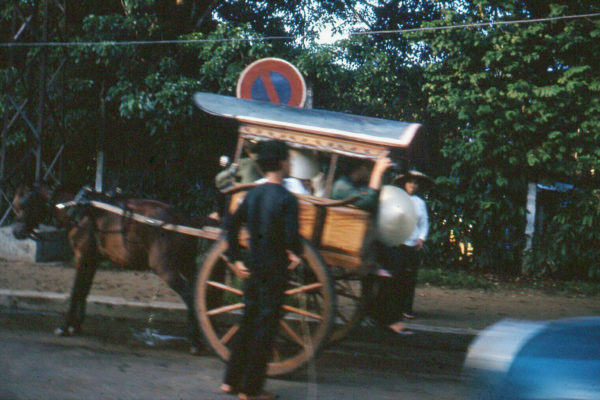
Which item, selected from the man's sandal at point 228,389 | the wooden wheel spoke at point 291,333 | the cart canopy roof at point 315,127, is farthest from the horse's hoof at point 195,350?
the cart canopy roof at point 315,127

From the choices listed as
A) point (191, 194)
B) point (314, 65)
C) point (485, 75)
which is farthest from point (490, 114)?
point (191, 194)

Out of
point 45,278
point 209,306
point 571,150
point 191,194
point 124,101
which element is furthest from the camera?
point 191,194

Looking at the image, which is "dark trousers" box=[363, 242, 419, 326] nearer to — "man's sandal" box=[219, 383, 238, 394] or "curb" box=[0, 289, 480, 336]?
"curb" box=[0, 289, 480, 336]

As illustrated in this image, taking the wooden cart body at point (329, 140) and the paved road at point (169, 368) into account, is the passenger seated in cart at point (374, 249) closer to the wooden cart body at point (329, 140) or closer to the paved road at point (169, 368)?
the wooden cart body at point (329, 140)

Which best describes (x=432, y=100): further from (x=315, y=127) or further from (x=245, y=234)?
(x=245, y=234)

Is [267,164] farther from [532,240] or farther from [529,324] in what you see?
[532,240]

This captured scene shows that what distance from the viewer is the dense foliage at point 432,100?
1063 cm

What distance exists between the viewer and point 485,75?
11.0 m

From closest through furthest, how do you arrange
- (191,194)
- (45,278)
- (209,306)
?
(209,306) < (45,278) < (191,194)

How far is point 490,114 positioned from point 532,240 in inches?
95.8

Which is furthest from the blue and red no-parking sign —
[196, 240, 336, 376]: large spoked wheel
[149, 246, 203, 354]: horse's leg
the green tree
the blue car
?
the green tree

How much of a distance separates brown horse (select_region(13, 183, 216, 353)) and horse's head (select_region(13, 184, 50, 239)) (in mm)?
331

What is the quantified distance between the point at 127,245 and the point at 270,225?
2.50m

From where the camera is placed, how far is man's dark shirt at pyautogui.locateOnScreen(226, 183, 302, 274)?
162 inches
